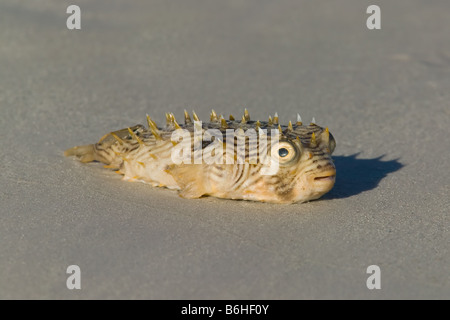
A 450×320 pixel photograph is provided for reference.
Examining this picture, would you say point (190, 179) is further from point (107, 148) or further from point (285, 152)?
point (107, 148)

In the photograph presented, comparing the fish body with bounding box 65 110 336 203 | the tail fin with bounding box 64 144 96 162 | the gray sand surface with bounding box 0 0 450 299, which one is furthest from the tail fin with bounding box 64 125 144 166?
the fish body with bounding box 65 110 336 203

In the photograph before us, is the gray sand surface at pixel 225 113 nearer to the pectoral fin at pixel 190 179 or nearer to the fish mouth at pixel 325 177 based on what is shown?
the pectoral fin at pixel 190 179

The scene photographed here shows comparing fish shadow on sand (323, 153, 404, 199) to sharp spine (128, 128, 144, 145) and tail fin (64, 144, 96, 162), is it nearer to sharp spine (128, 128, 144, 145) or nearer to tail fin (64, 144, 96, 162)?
sharp spine (128, 128, 144, 145)

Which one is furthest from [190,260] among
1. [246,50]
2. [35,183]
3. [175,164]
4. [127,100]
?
[246,50]

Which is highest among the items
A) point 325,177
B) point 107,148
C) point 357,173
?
point 107,148

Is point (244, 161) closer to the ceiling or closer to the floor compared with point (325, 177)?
closer to the ceiling

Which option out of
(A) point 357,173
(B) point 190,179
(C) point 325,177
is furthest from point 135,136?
(A) point 357,173
